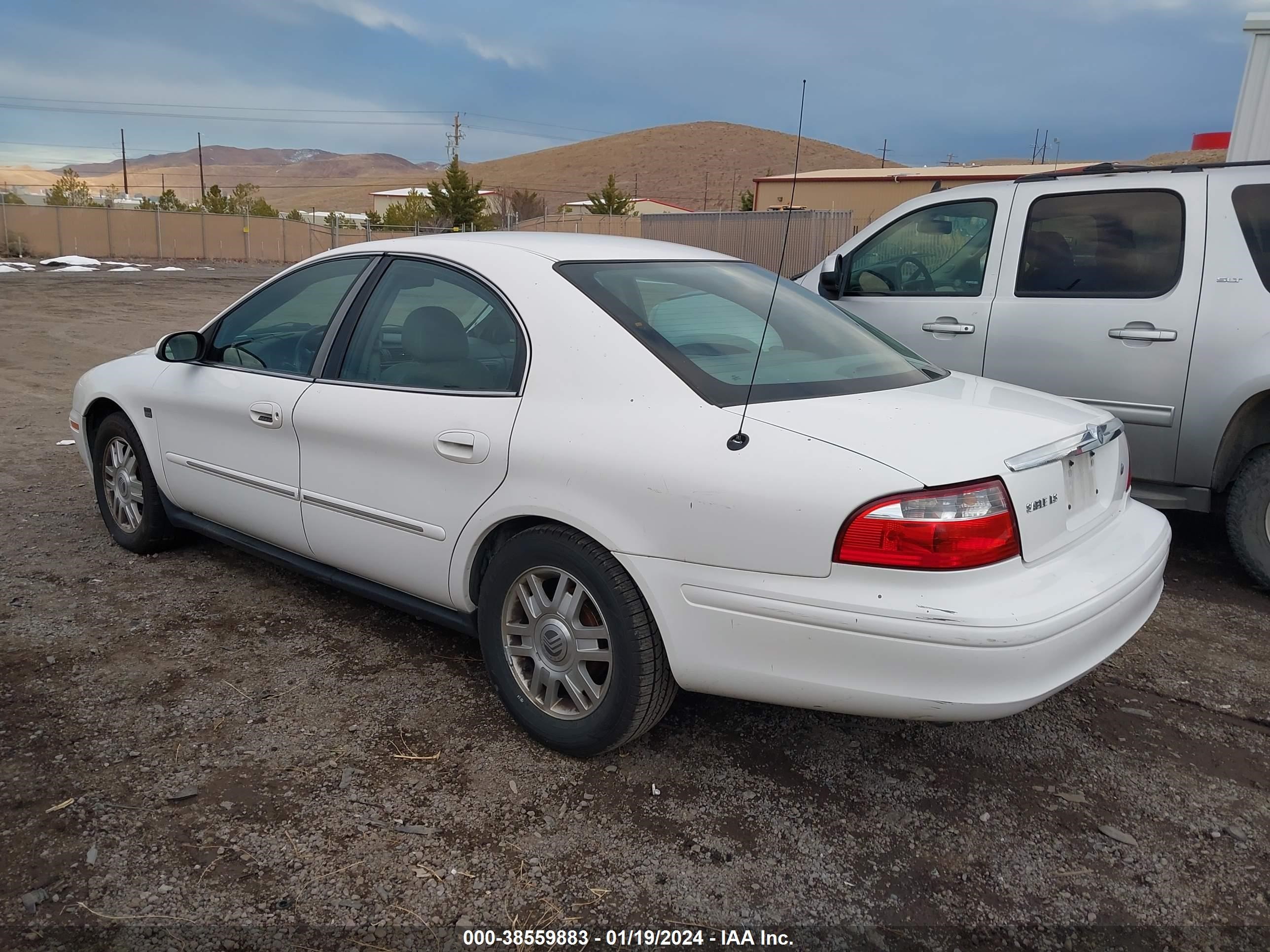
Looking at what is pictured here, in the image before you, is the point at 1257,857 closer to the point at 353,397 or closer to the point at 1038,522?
the point at 1038,522

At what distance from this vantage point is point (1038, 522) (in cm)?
257

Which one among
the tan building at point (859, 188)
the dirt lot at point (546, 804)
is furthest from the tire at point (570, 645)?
the tan building at point (859, 188)

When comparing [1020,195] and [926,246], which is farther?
[926,246]

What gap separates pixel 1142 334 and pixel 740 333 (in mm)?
2626

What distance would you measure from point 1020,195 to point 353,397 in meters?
3.82

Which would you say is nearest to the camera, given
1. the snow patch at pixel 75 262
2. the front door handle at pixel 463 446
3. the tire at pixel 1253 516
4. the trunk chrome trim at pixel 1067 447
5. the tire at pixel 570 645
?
the trunk chrome trim at pixel 1067 447

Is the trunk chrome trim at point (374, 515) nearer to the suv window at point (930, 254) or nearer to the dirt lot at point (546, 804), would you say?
the dirt lot at point (546, 804)

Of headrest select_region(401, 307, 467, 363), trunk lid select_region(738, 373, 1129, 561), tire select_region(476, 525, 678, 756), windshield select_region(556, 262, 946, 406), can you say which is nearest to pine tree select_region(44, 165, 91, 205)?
headrest select_region(401, 307, 467, 363)

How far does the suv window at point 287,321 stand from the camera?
383cm

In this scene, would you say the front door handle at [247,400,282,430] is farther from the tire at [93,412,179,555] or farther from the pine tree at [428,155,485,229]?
the pine tree at [428,155,485,229]

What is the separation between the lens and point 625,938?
7.57 ft

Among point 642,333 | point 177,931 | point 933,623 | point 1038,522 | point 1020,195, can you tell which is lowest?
point 177,931

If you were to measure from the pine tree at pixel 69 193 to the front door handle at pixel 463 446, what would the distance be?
201 ft

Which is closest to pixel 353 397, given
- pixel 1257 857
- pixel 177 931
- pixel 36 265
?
pixel 177 931
